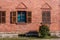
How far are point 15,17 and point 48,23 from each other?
3.61 metres

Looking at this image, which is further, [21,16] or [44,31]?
[21,16]

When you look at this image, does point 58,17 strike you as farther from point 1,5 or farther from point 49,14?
point 1,5

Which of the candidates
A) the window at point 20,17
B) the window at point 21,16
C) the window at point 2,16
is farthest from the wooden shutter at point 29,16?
the window at point 2,16

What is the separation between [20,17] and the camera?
3127 centimetres

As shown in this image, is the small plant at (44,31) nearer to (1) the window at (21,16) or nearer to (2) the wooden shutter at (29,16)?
(2) the wooden shutter at (29,16)

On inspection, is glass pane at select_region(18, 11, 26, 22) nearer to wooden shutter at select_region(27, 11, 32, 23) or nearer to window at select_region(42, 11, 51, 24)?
wooden shutter at select_region(27, 11, 32, 23)

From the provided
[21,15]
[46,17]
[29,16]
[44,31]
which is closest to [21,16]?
[21,15]

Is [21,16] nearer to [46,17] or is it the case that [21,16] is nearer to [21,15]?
[21,15]

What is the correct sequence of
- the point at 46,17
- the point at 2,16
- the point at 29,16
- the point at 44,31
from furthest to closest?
the point at 46,17 → the point at 29,16 → the point at 2,16 → the point at 44,31

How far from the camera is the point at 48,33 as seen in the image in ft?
99.2

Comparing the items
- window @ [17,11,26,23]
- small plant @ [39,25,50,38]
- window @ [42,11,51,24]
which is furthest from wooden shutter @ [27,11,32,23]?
small plant @ [39,25,50,38]

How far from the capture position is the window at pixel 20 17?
30938 mm

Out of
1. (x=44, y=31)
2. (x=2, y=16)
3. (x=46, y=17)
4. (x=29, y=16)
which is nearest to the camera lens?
(x=44, y=31)

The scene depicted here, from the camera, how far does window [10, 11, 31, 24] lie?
102 feet
